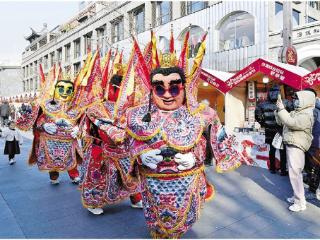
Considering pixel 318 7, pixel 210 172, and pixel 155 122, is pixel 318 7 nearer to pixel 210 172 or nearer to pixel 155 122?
pixel 210 172

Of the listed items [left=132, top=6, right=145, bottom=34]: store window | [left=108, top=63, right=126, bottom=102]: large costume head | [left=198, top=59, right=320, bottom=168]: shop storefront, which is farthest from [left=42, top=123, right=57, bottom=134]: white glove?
[left=132, top=6, right=145, bottom=34]: store window

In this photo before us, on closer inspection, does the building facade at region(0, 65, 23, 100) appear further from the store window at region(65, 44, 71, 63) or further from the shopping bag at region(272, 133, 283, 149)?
the shopping bag at region(272, 133, 283, 149)

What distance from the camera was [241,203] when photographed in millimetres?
3945

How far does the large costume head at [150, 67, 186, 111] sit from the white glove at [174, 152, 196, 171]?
372 millimetres

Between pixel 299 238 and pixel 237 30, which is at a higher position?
pixel 237 30

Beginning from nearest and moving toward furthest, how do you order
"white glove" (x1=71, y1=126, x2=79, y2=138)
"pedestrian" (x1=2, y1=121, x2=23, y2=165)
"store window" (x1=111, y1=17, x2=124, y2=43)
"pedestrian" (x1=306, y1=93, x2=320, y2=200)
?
1. "pedestrian" (x1=306, y1=93, x2=320, y2=200)
2. "white glove" (x1=71, y1=126, x2=79, y2=138)
3. "pedestrian" (x1=2, y1=121, x2=23, y2=165)
4. "store window" (x1=111, y1=17, x2=124, y2=43)

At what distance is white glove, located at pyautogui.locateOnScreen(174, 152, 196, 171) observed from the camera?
7.00 ft

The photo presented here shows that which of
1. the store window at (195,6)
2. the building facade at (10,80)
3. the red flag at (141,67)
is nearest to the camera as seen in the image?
the red flag at (141,67)

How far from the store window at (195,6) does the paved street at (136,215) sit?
426 inches

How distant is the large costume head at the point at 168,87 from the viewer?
2.27 meters

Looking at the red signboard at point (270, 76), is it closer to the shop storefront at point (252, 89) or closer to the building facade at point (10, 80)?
the shop storefront at point (252, 89)

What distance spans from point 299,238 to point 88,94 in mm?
2838

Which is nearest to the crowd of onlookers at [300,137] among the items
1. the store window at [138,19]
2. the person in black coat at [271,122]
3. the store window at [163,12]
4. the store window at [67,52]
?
the person in black coat at [271,122]

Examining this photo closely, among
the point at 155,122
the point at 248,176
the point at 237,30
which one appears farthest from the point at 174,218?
the point at 237,30
